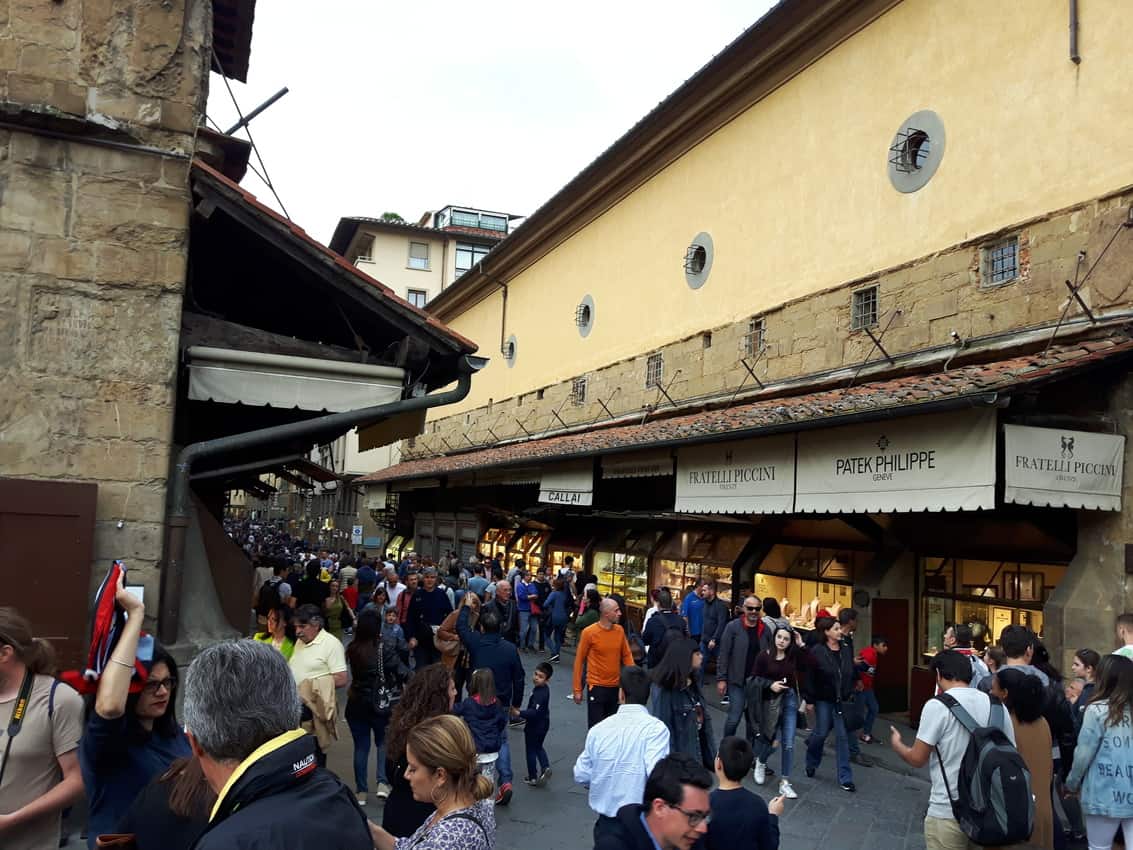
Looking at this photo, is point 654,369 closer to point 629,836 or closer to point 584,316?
point 584,316

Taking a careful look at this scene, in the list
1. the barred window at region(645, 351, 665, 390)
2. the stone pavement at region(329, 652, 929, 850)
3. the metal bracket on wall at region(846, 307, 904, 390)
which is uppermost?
the barred window at region(645, 351, 665, 390)

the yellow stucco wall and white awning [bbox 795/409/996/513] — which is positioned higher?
the yellow stucco wall

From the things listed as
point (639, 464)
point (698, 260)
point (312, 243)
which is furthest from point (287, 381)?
point (698, 260)

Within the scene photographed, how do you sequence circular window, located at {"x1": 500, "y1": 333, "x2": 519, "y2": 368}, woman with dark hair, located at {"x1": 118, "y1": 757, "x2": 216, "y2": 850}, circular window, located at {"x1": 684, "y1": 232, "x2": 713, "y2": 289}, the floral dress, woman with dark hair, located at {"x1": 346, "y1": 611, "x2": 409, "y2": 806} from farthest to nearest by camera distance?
circular window, located at {"x1": 500, "y1": 333, "x2": 519, "y2": 368} → circular window, located at {"x1": 684, "y1": 232, "x2": 713, "y2": 289} → woman with dark hair, located at {"x1": 346, "y1": 611, "x2": 409, "y2": 806} → the floral dress → woman with dark hair, located at {"x1": 118, "y1": 757, "x2": 216, "y2": 850}

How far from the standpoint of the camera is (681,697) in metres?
7.43

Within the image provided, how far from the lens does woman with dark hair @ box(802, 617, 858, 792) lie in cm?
818

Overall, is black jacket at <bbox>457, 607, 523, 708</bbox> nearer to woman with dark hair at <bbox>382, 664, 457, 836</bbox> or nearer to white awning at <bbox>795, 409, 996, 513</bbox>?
woman with dark hair at <bbox>382, 664, 457, 836</bbox>

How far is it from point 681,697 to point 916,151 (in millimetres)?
8866

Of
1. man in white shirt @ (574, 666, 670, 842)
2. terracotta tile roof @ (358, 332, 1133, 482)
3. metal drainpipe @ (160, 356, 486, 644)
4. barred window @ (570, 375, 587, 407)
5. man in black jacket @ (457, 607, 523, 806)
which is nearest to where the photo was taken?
man in white shirt @ (574, 666, 670, 842)

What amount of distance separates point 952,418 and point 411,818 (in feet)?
21.8

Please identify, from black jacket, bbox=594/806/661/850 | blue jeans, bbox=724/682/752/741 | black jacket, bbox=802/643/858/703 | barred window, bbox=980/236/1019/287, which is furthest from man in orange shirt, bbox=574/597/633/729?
barred window, bbox=980/236/1019/287

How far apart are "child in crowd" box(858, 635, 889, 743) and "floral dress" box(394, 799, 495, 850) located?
7322 mm

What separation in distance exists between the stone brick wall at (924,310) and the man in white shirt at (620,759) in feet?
23.1

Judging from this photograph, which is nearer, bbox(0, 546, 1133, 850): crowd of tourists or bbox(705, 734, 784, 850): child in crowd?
bbox(0, 546, 1133, 850): crowd of tourists
